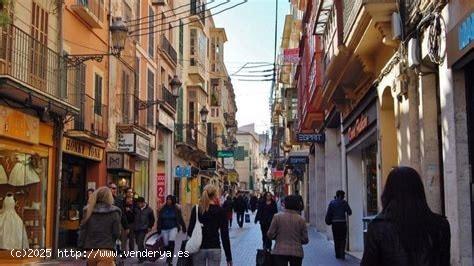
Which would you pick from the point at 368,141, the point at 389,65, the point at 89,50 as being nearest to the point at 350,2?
the point at 389,65

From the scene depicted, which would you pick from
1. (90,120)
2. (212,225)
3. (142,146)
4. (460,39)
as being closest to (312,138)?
(142,146)

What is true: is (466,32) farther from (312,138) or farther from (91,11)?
(312,138)

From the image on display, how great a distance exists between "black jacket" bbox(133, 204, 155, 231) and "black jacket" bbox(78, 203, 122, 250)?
23.3 feet

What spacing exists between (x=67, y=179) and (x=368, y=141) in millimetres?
8470

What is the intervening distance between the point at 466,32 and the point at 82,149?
43.5 feet

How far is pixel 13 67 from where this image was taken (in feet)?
46.0

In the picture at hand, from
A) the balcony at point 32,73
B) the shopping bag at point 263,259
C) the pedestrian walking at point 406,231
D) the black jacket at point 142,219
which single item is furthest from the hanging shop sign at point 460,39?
the black jacket at point 142,219

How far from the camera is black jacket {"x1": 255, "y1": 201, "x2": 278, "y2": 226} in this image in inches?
682

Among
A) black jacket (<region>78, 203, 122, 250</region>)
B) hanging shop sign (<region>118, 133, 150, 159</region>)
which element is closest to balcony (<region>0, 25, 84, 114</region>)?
hanging shop sign (<region>118, 133, 150, 159</region>)

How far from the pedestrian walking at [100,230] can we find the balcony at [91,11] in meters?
10.6

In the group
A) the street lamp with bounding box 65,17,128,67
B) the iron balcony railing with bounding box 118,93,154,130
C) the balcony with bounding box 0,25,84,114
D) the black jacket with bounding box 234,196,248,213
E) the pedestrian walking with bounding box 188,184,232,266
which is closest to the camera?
the pedestrian walking with bounding box 188,184,232,266

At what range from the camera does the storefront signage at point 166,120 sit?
29.8 m

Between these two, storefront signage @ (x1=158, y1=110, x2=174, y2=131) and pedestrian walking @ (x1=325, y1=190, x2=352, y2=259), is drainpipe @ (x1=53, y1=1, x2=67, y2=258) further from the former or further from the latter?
storefront signage @ (x1=158, y1=110, x2=174, y2=131)

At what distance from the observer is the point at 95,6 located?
2009cm
